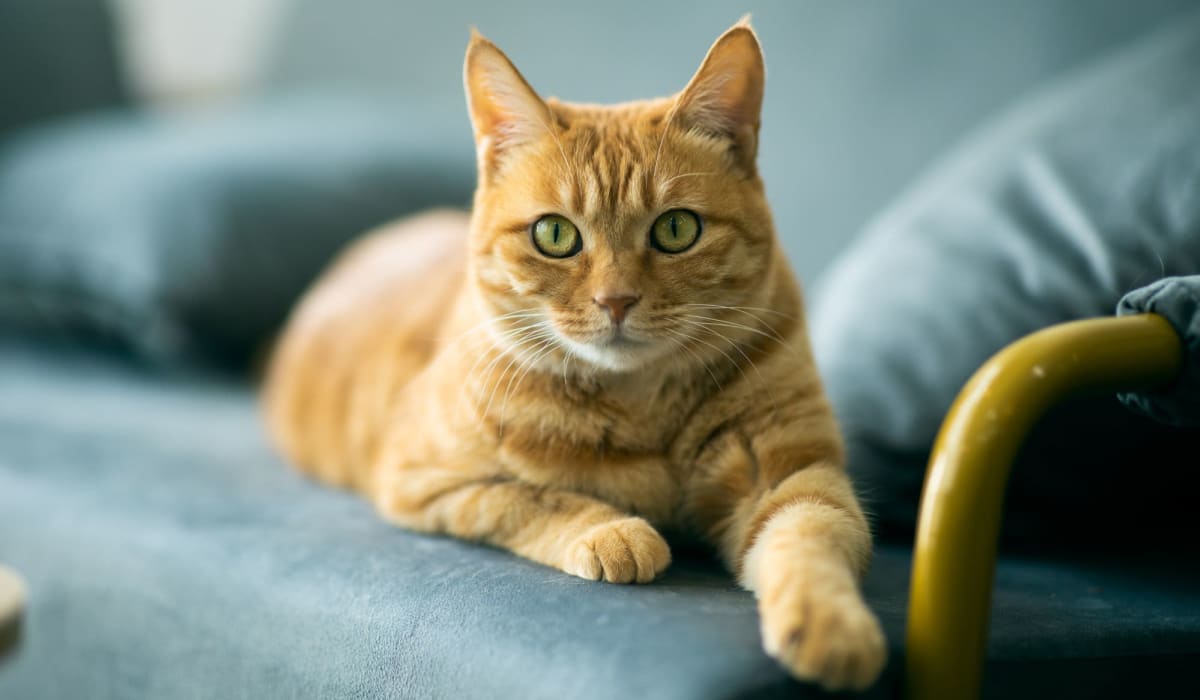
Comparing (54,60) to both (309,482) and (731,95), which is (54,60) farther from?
(731,95)

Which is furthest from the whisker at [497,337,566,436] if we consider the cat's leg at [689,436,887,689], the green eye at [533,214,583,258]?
the cat's leg at [689,436,887,689]

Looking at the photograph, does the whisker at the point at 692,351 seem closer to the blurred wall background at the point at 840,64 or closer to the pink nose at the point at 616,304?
the pink nose at the point at 616,304

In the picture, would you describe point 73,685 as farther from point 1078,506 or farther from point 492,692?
point 1078,506

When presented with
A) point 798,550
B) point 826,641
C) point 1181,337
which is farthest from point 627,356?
point 1181,337

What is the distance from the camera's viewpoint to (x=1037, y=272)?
136cm

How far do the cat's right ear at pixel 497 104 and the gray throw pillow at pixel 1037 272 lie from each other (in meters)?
0.55

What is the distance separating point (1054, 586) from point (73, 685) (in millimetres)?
1315

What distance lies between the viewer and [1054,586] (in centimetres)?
125

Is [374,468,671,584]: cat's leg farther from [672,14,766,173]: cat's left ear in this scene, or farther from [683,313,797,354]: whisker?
[672,14,766,173]: cat's left ear

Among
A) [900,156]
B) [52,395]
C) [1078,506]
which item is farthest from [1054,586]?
[52,395]

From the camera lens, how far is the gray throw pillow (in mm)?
1282

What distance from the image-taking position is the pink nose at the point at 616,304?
3.75ft

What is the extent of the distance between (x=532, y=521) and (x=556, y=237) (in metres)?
0.33

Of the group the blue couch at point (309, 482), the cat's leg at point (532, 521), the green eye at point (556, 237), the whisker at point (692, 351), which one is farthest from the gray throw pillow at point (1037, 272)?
the green eye at point (556, 237)
